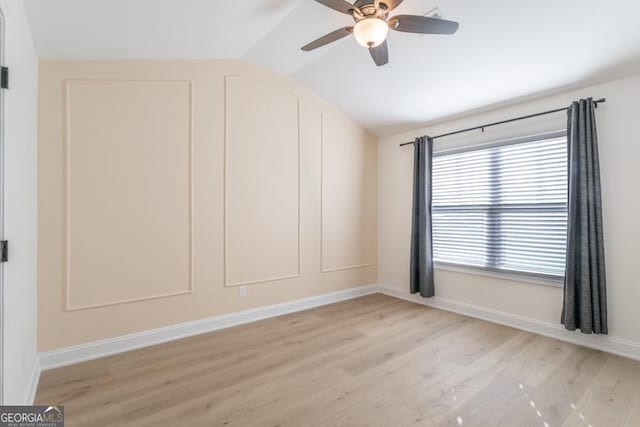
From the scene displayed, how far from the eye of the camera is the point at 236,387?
83.6 inches

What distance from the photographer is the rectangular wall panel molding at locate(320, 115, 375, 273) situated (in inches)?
163

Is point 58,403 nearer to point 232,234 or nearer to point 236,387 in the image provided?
point 236,387

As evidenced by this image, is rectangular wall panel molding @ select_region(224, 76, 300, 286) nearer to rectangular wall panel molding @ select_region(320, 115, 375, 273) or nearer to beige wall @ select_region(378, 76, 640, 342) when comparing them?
rectangular wall panel molding @ select_region(320, 115, 375, 273)

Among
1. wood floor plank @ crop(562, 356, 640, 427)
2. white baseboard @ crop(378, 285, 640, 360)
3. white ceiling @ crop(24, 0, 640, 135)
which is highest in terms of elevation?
white ceiling @ crop(24, 0, 640, 135)

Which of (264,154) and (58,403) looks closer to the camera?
(58,403)

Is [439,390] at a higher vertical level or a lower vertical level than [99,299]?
lower

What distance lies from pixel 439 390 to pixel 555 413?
0.67 m

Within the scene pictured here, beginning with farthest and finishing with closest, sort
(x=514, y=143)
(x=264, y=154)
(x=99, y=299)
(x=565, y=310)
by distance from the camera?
(x=264, y=154), (x=514, y=143), (x=565, y=310), (x=99, y=299)

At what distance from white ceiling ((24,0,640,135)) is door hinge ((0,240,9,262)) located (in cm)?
160

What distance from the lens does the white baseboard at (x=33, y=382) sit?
6.26ft

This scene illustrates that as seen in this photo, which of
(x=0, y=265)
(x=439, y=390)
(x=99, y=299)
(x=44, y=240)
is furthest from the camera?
(x=99, y=299)

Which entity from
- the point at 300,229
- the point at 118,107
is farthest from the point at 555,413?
the point at 118,107

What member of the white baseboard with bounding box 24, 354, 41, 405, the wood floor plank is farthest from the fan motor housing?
the white baseboard with bounding box 24, 354, 41, 405

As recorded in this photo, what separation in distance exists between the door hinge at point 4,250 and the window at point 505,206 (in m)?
4.01
